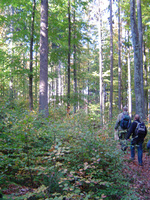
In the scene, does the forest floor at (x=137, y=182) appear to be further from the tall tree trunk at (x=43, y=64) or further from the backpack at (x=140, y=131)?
the tall tree trunk at (x=43, y=64)

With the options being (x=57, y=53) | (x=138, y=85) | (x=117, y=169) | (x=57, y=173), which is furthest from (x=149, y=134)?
(x=57, y=53)

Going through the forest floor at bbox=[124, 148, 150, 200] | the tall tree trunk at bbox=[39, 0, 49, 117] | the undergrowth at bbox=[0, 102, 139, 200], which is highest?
the tall tree trunk at bbox=[39, 0, 49, 117]

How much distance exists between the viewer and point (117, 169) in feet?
15.1

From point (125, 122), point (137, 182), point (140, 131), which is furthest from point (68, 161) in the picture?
point (125, 122)

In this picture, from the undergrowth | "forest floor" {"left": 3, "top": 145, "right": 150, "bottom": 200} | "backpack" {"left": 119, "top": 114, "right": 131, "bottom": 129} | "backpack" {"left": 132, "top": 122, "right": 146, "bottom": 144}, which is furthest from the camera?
"backpack" {"left": 119, "top": 114, "right": 131, "bottom": 129}

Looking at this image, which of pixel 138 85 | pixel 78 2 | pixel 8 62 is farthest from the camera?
pixel 78 2

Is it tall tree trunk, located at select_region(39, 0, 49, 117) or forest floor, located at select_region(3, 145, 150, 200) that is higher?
→ tall tree trunk, located at select_region(39, 0, 49, 117)

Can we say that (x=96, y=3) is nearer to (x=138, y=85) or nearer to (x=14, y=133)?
(x=138, y=85)

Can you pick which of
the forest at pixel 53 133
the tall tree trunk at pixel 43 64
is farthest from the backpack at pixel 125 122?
the tall tree trunk at pixel 43 64

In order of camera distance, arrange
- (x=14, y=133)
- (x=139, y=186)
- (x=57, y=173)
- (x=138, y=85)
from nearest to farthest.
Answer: (x=57, y=173), (x=14, y=133), (x=139, y=186), (x=138, y=85)

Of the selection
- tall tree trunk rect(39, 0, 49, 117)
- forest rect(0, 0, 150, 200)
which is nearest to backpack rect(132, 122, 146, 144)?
forest rect(0, 0, 150, 200)

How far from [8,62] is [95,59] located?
21882mm

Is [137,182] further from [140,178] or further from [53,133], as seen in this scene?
[53,133]

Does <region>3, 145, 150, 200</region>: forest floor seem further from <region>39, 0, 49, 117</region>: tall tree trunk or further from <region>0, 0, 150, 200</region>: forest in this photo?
<region>39, 0, 49, 117</region>: tall tree trunk
